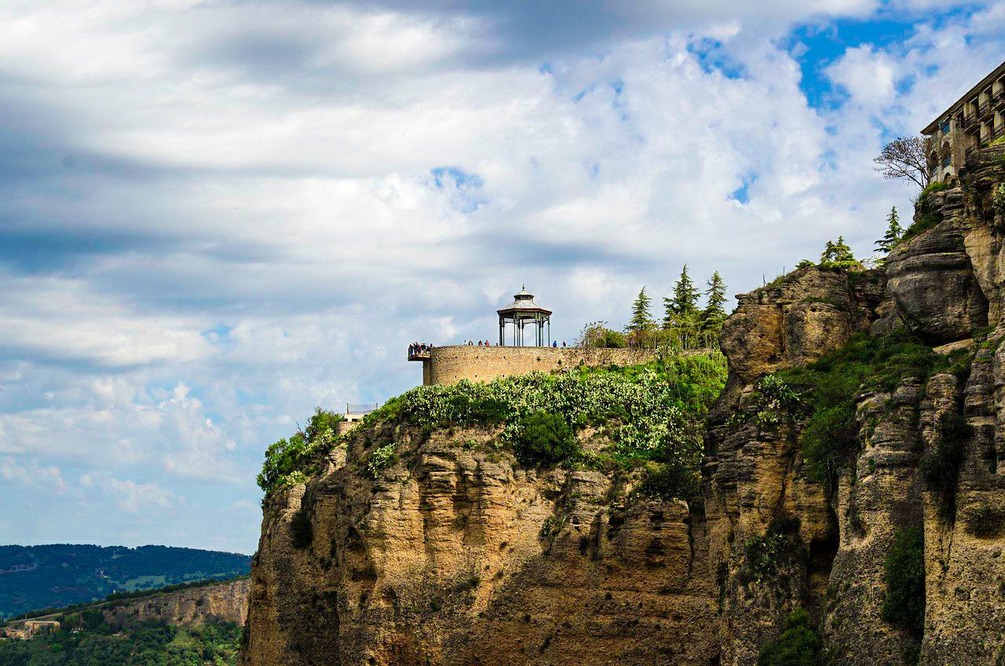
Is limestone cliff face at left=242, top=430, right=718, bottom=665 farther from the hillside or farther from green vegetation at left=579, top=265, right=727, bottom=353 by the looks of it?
the hillside

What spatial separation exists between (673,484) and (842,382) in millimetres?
13847

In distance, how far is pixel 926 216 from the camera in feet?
185

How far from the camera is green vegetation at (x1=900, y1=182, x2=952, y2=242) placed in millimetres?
55500

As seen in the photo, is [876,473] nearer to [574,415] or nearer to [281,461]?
[574,415]

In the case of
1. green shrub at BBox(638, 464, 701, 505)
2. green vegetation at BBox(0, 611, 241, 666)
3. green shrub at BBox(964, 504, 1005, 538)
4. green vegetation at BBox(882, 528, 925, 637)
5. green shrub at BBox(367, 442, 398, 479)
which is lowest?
green vegetation at BBox(0, 611, 241, 666)

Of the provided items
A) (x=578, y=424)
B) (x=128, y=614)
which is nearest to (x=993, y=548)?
(x=578, y=424)

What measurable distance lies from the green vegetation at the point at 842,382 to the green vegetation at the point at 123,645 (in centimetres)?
10619

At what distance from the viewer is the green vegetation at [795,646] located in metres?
49.9

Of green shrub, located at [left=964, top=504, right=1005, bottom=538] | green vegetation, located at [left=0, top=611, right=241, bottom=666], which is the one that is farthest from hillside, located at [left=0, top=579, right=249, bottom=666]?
green shrub, located at [left=964, top=504, right=1005, bottom=538]

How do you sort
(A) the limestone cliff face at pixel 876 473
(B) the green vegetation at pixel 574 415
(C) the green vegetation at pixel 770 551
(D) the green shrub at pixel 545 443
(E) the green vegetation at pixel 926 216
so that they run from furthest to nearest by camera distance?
(D) the green shrub at pixel 545 443 < (B) the green vegetation at pixel 574 415 < (E) the green vegetation at pixel 926 216 < (C) the green vegetation at pixel 770 551 < (A) the limestone cliff face at pixel 876 473

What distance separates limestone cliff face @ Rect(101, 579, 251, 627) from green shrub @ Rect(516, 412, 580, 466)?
346ft

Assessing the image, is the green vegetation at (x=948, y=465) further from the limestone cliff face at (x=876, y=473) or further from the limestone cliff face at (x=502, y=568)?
the limestone cliff face at (x=502, y=568)

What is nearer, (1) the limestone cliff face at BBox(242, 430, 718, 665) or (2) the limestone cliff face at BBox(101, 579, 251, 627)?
(1) the limestone cliff face at BBox(242, 430, 718, 665)

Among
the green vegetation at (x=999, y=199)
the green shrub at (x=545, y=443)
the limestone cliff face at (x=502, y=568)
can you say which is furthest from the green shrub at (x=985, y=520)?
the green shrub at (x=545, y=443)
